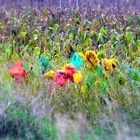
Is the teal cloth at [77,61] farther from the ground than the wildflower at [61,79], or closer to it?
farther from the ground

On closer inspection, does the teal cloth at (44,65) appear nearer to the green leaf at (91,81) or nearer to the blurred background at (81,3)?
the green leaf at (91,81)

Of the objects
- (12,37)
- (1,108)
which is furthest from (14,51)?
(1,108)

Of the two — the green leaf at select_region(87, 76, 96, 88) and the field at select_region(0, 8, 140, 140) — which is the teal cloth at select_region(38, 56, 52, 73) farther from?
the green leaf at select_region(87, 76, 96, 88)

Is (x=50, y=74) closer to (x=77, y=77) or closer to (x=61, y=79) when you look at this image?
(x=61, y=79)

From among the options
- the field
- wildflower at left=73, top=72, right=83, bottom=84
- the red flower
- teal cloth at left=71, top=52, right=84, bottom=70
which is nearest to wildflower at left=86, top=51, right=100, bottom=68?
the field

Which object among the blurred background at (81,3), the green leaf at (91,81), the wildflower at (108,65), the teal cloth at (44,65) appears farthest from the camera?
the blurred background at (81,3)

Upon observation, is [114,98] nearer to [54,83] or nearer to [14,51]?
[54,83]

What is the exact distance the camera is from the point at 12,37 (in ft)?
29.6

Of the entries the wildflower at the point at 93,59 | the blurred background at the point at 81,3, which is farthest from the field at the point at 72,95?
the blurred background at the point at 81,3

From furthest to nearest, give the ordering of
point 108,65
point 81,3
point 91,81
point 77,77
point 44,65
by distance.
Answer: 1. point 81,3
2. point 44,65
3. point 108,65
4. point 91,81
5. point 77,77

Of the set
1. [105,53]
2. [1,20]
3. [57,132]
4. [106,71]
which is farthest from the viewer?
[1,20]

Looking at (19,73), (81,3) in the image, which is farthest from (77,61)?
(81,3)

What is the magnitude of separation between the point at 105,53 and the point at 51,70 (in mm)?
1254

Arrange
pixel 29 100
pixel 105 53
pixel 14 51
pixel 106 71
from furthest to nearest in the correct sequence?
pixel 14 51 < pixel 105 53 < pixel 106 71 < pixel 29 100
